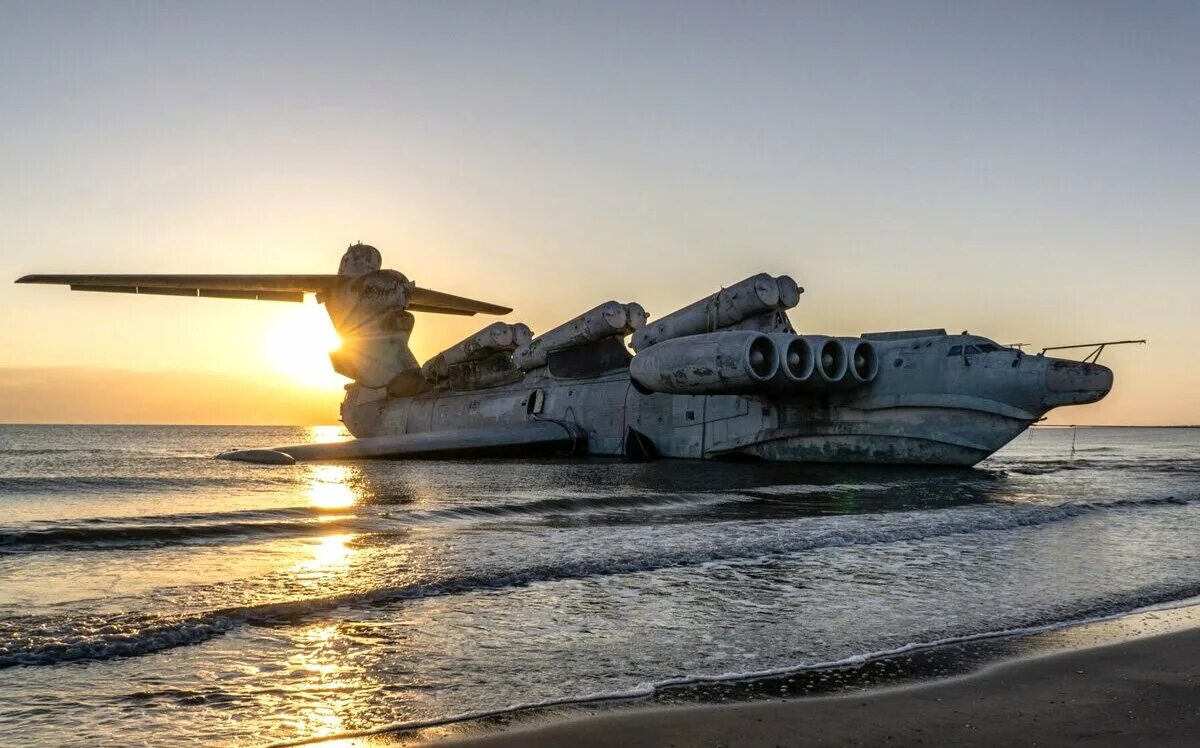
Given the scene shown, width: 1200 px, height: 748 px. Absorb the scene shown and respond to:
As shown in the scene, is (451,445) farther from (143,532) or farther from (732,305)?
(143,532)

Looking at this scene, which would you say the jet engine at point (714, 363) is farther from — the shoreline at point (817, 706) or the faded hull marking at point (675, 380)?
the shoreline at point (817, 706)

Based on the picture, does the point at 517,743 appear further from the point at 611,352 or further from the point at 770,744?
the point at 611,352

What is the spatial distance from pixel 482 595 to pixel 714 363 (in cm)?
1356

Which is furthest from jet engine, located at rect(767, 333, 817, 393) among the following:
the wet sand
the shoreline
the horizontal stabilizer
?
the wet sand

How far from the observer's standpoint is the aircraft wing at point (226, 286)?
2414cm

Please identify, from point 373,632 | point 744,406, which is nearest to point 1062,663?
point 373,632

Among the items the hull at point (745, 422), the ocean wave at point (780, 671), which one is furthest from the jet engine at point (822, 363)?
the ocean wave at point (780, 671)

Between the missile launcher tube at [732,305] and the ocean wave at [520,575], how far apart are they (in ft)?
29.3

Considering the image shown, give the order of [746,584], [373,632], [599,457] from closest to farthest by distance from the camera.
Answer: [373,632] → [746,584] → [599,457]

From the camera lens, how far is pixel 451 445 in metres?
24.1

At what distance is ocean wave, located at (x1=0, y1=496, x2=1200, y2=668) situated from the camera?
170 inches

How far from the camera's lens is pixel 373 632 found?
15.2 ft

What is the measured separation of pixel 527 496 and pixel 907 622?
28.0ft

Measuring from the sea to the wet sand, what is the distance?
0.35 meters
